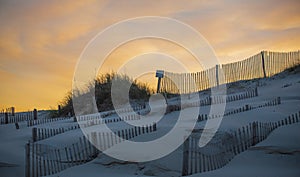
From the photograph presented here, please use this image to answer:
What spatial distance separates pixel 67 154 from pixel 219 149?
16.3ft

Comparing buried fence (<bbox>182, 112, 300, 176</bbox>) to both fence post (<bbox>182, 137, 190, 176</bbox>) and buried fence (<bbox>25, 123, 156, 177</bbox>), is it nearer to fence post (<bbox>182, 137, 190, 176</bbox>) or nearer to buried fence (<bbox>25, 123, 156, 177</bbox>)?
fence post (<bbox>182, 137, 190, 176</bbox>)

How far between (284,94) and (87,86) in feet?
47.3

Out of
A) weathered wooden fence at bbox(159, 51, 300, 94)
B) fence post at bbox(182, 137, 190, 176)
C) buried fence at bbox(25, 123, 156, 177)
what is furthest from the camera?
weathered wooden fence at bbox(159, 51, 300, 94)

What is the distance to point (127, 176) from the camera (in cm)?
934

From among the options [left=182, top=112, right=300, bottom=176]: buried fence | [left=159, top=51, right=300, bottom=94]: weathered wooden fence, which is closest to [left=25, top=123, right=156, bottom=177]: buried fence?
Answer: [left=182, top=112, right=300, bottom=176]: buried fence

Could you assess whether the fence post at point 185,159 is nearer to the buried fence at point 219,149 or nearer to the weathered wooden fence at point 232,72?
the buried fence at point 219,149

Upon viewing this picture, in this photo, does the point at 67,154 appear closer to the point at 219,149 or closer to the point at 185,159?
the point at 185,159

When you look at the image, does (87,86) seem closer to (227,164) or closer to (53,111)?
(53,111)

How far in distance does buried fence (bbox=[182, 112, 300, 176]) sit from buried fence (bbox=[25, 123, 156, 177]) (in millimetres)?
2608

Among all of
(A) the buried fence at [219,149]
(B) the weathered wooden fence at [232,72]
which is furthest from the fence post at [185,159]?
(B) the weathered wooden fence at [232,72]

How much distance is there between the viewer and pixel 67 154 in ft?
38.2

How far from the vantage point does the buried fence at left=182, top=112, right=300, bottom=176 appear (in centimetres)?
917

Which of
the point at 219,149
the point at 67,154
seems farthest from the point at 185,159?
the point at 67,154

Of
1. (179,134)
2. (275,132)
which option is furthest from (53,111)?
(275,132)
